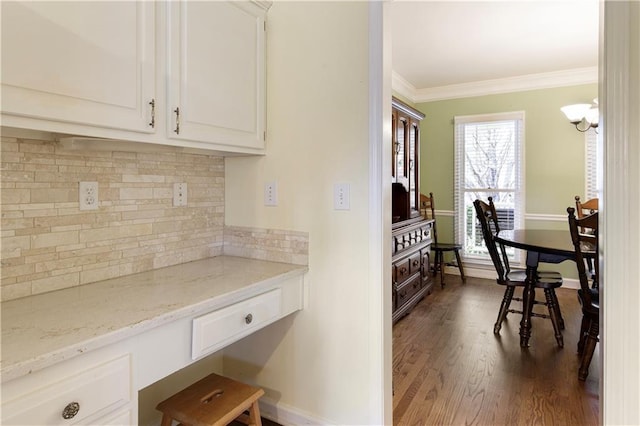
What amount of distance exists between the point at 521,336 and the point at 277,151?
2.35 metres

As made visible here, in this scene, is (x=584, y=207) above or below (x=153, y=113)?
below

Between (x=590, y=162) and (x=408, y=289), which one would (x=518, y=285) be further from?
(x=590, y=162)

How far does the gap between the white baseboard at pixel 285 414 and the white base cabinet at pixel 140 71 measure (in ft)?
4.01

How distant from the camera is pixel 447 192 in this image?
5180 millimetres

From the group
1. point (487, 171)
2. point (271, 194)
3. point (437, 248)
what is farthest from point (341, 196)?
point (487, 171)

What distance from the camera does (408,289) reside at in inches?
142

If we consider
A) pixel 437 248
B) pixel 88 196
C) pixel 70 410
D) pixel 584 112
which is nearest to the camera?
pixel 70 410

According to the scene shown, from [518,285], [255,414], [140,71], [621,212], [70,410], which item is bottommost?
[255,414]

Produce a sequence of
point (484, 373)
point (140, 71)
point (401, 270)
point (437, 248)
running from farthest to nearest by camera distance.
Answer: point (437, 248)
point (401, 270)
point (484, 373)
point (140, 71)

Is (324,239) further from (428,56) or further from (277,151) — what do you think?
(428,56)

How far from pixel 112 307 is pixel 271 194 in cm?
88

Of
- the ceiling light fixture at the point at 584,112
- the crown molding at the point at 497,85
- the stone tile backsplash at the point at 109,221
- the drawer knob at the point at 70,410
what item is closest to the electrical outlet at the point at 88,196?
the stone tile backsplash at the point at 109,221

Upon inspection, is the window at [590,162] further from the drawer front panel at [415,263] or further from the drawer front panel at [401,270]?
the drawer front panel at [401,270]

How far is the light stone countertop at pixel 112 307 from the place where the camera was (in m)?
0.90
